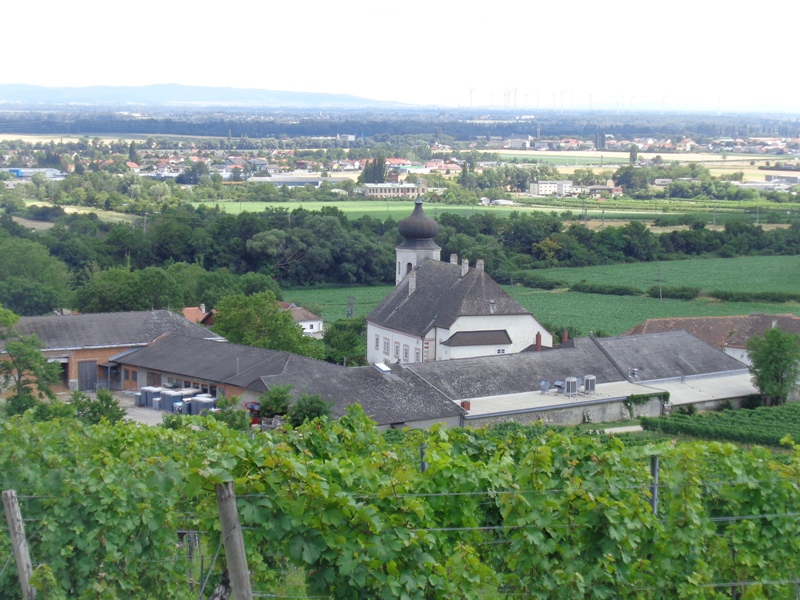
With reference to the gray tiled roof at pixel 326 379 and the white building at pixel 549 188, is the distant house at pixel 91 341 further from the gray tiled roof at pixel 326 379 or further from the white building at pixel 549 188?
the white building at pixel 549 188

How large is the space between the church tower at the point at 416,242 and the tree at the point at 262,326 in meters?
8.76

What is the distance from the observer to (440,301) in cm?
4088

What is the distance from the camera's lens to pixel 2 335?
33625 millimetres

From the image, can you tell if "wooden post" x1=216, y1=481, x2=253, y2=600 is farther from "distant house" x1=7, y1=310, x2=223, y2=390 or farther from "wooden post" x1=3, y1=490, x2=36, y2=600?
"distant house" x1=7, y1=310, x2=223, y2=390

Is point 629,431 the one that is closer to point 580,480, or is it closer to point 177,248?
point 580,480

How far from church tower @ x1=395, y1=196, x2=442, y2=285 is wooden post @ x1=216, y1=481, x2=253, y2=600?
38.4 m

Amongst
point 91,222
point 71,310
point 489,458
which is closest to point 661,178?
point 91,222

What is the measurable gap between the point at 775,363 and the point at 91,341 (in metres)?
22.3

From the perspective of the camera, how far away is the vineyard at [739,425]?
2952cm

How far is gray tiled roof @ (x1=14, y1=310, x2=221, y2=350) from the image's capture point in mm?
37406

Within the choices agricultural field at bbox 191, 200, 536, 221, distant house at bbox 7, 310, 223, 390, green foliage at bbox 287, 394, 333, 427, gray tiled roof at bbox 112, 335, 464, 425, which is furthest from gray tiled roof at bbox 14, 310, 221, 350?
agricultural field at bbox 191, 200, 536, 221

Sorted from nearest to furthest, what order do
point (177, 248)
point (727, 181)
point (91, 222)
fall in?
1. point (177, 248)
2. point (91, 222)
3. point (727, 181)

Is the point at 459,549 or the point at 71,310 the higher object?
the point at 459,549

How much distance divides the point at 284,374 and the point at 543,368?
8.92 m
